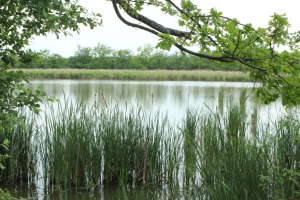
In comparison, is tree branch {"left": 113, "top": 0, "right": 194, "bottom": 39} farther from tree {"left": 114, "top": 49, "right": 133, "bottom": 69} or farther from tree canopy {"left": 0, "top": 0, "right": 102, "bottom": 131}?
tree {"left": 114, "top": 49, "right": 133, "bottom": 69}

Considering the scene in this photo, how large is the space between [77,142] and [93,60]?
44300mm

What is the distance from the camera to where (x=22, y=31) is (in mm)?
1562

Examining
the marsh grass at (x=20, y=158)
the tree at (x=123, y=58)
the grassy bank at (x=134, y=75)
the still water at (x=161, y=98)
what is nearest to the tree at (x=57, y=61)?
the tree at (x=123, y=58)

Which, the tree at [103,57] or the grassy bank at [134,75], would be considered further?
the tree at [103,57]

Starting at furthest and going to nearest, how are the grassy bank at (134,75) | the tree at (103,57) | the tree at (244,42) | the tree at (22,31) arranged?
1. the tree at (103,57)
2. the grassy bank at (134,75)
3. the tree at (244,42)
4. the tree at (22,31)

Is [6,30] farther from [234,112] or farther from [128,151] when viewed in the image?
[234,112]

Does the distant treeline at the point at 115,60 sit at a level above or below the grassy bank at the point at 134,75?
above

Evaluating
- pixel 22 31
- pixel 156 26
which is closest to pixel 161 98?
pixel 156 26

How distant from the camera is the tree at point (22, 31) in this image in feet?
3.94

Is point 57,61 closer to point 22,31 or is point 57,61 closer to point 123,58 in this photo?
point 123,58

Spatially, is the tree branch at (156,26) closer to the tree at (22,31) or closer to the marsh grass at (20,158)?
the tree at (22,31)

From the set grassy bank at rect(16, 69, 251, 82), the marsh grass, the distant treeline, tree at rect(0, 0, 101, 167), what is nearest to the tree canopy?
tree at rect(0, 0, 101, 167)

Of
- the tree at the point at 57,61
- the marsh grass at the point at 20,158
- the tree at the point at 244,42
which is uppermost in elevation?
the tree at the point at 57,61

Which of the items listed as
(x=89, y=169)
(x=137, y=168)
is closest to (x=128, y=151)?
(x=137, y=168)
